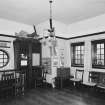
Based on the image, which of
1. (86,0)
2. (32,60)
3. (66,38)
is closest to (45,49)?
(32,60)

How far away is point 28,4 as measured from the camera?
3801mm

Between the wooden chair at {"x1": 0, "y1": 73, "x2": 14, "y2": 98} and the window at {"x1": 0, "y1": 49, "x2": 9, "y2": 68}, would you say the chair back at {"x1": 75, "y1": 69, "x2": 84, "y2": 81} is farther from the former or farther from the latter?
the window at {"x1": 0, "y1": 49, "x2": 9, "y2": 68}

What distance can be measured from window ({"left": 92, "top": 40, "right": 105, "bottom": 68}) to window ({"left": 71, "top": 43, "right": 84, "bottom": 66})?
2.13ft

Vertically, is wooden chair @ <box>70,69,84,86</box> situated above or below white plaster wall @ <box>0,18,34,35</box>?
below

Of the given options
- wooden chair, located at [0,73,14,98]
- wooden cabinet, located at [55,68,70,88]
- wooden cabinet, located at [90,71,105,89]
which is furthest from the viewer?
wooden cabinet, located at [55,68,70,88]

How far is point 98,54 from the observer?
5027 mm

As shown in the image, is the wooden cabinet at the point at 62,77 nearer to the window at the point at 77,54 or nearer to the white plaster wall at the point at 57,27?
the window at the point at 77,54

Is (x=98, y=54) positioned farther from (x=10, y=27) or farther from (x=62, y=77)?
(x=10, y=27)

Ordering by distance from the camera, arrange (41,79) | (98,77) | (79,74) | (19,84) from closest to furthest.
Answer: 1. (19,84)
2. (98,77)
3. (41,79)
4. (79,74)

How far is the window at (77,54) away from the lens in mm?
5664

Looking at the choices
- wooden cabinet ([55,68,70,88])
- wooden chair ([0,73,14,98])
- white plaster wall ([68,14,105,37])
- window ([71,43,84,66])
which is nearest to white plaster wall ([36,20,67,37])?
white plaster wall ([68,14,105,37])

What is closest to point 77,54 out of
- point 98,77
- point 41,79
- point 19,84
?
point 98,77

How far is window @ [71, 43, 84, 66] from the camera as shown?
223 inches

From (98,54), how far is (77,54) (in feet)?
3.79
